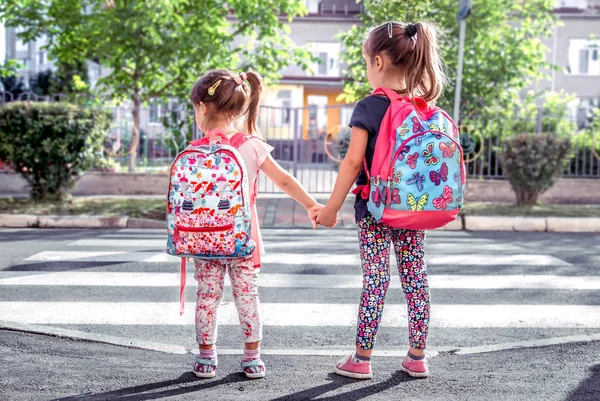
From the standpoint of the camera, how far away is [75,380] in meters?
3.60

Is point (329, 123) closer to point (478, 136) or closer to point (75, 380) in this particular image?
point (478, 136)

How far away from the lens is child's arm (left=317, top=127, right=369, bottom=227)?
3549 millimetres

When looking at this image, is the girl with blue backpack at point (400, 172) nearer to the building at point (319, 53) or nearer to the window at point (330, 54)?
the building at point (319, 53)

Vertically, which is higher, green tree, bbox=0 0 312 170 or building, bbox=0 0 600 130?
building, bbox=0 0 600 130

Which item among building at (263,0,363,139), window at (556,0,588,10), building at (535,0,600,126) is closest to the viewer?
building at (263,0,363,139)

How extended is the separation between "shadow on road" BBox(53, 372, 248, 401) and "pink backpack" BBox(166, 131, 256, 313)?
0.60 m

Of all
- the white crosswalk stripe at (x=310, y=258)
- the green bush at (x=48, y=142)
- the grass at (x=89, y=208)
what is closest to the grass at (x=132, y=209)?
the grass at (x=89, y=208)

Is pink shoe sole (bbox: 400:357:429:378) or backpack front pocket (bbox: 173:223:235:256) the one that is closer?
backpack front pocket (bbox: 173:223:235:256)

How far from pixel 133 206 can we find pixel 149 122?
4253mm

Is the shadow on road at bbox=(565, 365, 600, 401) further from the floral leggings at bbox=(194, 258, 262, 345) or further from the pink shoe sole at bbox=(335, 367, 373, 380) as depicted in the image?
the floral leggings at bbox=(194, 258, 262, 345)

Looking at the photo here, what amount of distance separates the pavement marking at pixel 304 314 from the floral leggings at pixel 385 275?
4.42 ft

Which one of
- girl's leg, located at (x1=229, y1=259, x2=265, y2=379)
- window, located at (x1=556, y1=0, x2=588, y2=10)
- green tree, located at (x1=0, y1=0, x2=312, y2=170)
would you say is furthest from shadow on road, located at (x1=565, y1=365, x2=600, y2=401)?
window, located at (x1=556, y1=0, x2=588, y2=10)

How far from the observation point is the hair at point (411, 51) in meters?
3.54

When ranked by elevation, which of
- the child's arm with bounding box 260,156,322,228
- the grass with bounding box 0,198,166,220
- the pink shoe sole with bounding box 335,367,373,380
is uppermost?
the child's arm with bounding box 260,156,322,228
